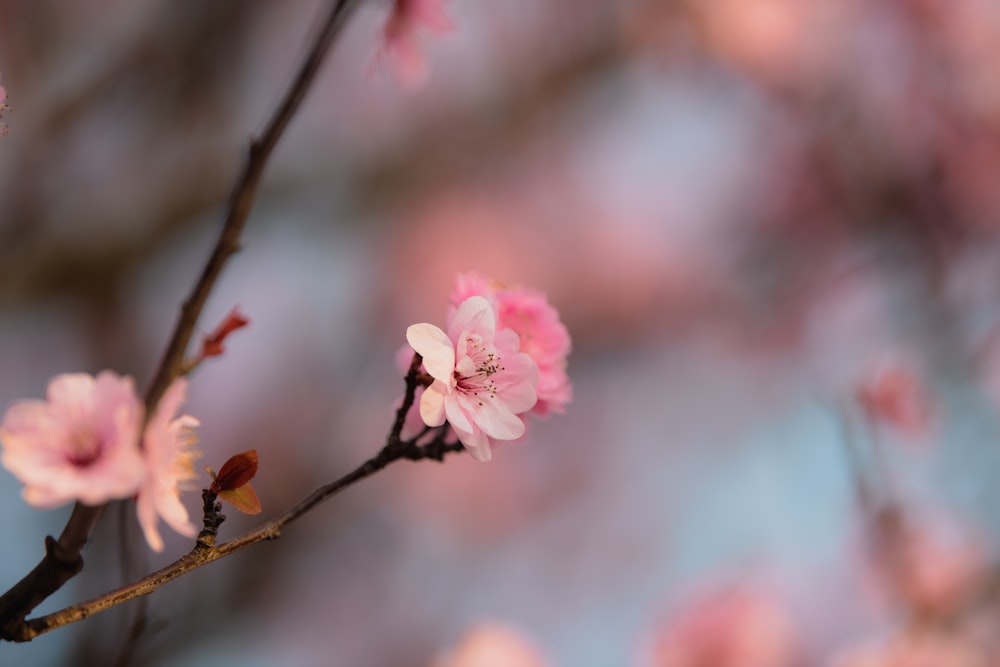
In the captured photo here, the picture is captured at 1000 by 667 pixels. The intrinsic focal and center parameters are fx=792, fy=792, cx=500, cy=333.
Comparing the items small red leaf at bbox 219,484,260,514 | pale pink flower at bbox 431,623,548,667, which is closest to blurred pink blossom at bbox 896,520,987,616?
pale pink flower at bbox 431,623,548,667

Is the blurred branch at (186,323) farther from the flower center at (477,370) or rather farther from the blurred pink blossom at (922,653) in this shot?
the blurred pink blossom at (922,653)

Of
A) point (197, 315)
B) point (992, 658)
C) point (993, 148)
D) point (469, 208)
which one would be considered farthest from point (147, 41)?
point (993, 148)

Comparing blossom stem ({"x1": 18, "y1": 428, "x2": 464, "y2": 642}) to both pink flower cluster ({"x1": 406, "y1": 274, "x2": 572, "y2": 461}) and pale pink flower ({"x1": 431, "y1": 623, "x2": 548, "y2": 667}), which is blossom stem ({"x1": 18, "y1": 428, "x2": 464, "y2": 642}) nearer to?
pink flower cluster ({"x1": 406, "y1": 274, "x2": 572, "y2": 461})

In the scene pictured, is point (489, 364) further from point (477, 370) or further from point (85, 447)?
point (85, 447)

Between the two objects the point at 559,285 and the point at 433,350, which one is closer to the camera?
the point at 433,350

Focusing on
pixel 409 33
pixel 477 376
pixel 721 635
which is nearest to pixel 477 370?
pixel 477 376

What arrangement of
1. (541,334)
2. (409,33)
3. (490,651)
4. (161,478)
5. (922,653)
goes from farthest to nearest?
(922,653) < (490,651) < (409,33) < (541,334) < (161,478)

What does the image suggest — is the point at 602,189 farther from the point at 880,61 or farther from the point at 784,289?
the point at 880,61

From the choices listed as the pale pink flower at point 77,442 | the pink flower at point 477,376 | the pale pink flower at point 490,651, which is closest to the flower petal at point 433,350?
the pink flower at point 477,376
